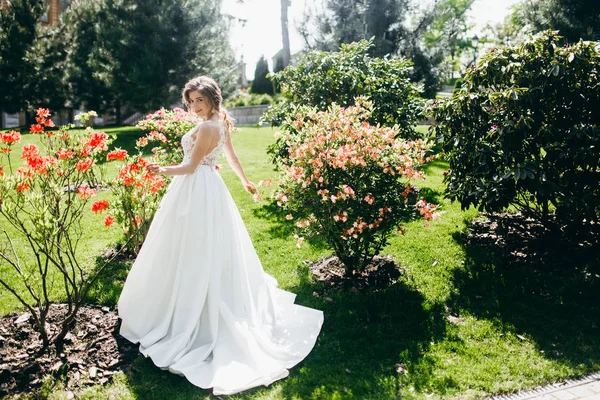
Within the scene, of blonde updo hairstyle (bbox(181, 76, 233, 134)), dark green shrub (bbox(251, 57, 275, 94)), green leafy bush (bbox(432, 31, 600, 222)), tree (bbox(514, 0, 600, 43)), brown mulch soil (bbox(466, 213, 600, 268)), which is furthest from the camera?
dark green shrub (bbox(251, 57, 275, 94))

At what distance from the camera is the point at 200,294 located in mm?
4125

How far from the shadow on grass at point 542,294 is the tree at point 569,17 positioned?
466 inches

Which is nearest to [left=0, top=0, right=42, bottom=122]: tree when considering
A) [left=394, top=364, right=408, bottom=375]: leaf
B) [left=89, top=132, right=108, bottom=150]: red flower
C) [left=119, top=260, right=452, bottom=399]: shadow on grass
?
[left=89, top=132, right=108, bottom=150]: red flower

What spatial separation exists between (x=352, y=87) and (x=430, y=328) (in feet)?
15.9

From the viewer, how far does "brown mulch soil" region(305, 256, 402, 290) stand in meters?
5.40

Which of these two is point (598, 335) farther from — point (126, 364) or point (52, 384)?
point (52, 384)

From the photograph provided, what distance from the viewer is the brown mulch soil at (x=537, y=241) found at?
5.74m

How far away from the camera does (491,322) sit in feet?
15.2

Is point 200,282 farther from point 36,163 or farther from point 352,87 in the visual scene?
point 352,87

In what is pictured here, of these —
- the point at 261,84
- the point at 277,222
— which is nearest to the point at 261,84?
the point at 261,84

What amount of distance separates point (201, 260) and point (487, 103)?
4320 mm

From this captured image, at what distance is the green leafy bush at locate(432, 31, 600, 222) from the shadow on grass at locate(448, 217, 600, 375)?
2.24 ft

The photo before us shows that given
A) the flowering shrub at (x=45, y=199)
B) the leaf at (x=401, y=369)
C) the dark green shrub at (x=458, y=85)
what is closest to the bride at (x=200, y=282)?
the flowering shrub at (x=45, y=199)

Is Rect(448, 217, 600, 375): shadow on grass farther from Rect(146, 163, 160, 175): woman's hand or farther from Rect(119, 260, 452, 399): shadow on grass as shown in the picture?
Rect(146, 163, 160, 175): woman's hand
